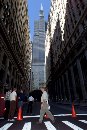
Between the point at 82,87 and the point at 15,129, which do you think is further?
the point at 82,87

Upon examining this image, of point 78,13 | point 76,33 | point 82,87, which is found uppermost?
point 78,13

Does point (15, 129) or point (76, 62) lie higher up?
point (76, 62)

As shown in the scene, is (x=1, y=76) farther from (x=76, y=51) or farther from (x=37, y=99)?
(x=37, y=99)

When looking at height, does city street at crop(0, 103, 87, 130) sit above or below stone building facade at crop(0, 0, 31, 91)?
below

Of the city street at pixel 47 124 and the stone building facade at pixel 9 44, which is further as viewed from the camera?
the stone building facade at pixel 9 44

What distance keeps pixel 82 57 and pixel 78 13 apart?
1029 centimetres

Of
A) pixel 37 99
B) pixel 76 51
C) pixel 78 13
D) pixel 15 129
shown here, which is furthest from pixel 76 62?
pixel 15 129

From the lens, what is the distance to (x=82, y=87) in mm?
40875

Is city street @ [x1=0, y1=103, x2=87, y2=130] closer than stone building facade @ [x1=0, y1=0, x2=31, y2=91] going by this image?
Yes

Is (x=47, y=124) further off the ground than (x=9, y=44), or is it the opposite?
(x=9, y=44)

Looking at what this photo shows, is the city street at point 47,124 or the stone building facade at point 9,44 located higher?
the stone building facade at point 9,44

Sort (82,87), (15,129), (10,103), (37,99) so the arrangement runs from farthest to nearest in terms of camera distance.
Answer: (37,99) → (82,87) → (10,103) → (15,129)

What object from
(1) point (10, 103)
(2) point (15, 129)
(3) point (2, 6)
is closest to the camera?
(2) point (15, 129)

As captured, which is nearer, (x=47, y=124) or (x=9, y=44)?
(x=47, y=124)
